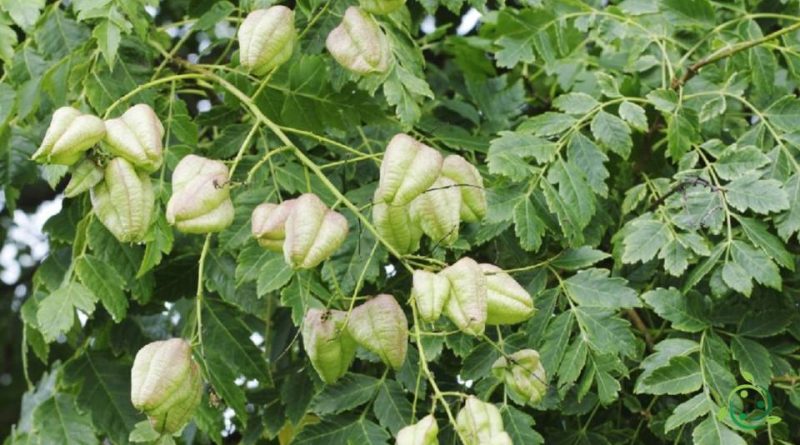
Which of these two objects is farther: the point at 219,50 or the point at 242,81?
the point at 219,50

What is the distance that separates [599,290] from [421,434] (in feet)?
1.73

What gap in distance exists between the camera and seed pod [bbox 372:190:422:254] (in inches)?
58.3

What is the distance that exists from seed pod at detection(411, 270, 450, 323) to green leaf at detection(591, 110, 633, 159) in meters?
0.59

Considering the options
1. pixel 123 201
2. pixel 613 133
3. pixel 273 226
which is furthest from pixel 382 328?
pixel 613 133

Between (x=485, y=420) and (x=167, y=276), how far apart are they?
2.80ft

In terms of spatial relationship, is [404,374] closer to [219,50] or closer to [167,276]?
[167,276]

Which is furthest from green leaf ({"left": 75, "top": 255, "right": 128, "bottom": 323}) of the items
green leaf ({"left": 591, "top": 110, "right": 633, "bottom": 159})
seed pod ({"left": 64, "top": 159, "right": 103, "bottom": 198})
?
green leaf ({"left": 591, "top": 110, "right": 633, "bottom": 159})

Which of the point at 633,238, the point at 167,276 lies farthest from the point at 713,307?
the point at 167,276

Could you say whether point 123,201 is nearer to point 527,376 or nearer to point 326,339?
point 326,339

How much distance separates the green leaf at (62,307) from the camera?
6.05ft

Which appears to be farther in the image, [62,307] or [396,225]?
[62,307]

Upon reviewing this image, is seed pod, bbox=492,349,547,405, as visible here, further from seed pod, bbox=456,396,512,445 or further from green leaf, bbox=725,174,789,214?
green leaf, bbox=725,174,789,214

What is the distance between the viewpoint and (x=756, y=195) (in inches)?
70.4

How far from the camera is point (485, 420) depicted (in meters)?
1.42
